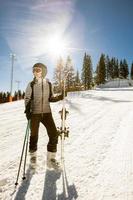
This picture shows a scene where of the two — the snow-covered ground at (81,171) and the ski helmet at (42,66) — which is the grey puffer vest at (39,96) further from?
the snow-covered ground at (81,171)

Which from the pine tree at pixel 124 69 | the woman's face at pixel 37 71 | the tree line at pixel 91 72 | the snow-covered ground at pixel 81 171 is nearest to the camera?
the snow-covered ground at pixel 81 171

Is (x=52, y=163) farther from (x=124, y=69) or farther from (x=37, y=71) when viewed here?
(x=124, y=69)

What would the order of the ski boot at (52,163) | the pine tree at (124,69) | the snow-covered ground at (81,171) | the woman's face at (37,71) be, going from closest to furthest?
the snow-covered ground at (81,171) → the ski boot at (52,163) → the woman's face at (37,71) → the pine tree at (124,69)

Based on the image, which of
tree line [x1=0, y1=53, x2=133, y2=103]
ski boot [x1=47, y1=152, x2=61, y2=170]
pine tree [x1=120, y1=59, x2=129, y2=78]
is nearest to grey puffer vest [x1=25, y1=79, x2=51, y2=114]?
ski boot [x1=47, y1=152, x2=61, y2=170]

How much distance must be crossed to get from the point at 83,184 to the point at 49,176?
76 centimetres

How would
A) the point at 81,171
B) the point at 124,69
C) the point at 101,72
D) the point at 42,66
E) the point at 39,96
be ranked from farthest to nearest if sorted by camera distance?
the point at 124,69, the point at 101,72, the point at 42,66, the point at 39,96, the point at 81,171

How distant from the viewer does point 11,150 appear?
6785mm

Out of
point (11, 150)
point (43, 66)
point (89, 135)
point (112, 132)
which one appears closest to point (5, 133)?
point (11, 150)

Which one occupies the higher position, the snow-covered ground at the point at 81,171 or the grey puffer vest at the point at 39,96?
the grey puffer vest at the point at 39,96

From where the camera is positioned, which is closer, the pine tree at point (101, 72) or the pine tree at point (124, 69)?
the pine tree at point (101, 72)

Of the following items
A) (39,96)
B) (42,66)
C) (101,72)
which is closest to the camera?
(39,96)

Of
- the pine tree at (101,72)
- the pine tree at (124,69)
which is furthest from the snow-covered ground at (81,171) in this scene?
the pine tree at (124,69)

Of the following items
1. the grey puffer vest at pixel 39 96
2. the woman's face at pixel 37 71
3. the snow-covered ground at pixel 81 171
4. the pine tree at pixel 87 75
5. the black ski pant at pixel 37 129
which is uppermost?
the pine tree at pixel 87 75

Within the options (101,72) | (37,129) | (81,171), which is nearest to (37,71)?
(37,129)
